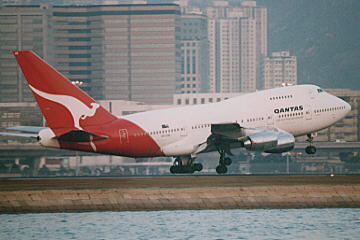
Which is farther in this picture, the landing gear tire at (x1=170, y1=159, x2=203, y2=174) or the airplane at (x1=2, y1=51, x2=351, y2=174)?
the landing gear tire at (x1=170, y1=159, x2=203, y2=174)

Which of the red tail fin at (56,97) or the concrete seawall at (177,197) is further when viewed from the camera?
the red tail fin at (56,97)

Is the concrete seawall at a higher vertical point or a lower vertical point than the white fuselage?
lower

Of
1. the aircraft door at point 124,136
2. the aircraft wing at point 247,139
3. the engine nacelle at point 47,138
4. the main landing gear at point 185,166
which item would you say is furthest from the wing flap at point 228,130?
the engine nacelle at point 47,138

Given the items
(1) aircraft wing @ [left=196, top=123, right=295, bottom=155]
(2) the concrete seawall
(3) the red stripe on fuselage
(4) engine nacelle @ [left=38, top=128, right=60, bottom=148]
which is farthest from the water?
(1) aircraft wing @ [left=196, top=123, right=295, bottom=155]

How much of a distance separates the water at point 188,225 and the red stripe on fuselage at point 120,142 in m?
10.8

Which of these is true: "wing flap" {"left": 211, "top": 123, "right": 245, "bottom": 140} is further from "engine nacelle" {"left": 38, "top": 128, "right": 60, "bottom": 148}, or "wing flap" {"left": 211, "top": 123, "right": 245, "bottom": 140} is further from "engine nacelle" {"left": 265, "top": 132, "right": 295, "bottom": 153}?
"engine nacelle" {"left": 38, "top": 128, "right": 60, "bottom": 148}

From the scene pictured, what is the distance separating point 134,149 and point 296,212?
18557 mm

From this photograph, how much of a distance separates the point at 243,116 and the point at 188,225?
24.5m

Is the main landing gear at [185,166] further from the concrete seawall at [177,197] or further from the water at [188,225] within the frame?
the concrete seawall at [177,197]

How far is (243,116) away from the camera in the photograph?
88.4 meters

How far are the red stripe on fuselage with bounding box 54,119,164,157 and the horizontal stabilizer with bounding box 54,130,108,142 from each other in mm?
382

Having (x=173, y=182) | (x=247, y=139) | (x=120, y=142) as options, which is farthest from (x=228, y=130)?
(x=173, y=182)

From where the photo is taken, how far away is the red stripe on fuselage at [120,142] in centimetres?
8238

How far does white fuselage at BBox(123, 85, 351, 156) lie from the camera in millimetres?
85938
